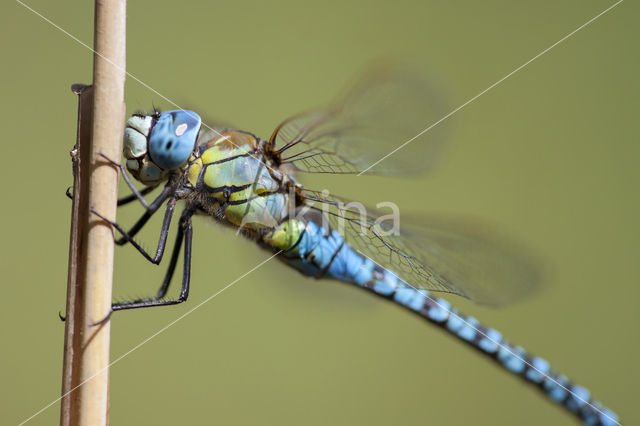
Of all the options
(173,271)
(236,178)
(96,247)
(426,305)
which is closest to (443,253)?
(426,305)

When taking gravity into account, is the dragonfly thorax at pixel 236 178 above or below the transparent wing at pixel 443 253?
above

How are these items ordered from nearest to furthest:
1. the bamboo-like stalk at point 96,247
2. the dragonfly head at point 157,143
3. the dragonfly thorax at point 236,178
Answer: the bamboo-like stalk at point 96,247, the dragonfly head at point 157,143, the dragonfly thorax at point 236,178

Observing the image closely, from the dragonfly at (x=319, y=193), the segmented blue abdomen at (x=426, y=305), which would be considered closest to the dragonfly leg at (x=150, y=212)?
the dragonfly at (x=319, y=193)

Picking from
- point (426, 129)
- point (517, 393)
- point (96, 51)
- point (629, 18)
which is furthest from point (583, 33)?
point (96, 51)

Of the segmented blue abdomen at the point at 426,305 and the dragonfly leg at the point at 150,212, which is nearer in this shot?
the dragonfly leg at the point at 150,212

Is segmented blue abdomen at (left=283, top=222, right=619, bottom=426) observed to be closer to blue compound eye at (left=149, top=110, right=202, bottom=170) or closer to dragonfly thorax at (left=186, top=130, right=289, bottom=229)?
dragonfly thorax at (left=186, top=130, right=289, bottom=229)

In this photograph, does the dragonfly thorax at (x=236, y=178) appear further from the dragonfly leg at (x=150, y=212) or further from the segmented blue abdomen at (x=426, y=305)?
the segmented blue abdomen at (x=426, y=305)

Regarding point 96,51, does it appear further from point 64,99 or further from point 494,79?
point 494,79

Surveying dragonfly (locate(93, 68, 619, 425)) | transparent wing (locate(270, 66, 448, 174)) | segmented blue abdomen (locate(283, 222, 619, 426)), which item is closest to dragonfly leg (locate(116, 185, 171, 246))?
dragonfly (locate(93, 68, 619, 425))
